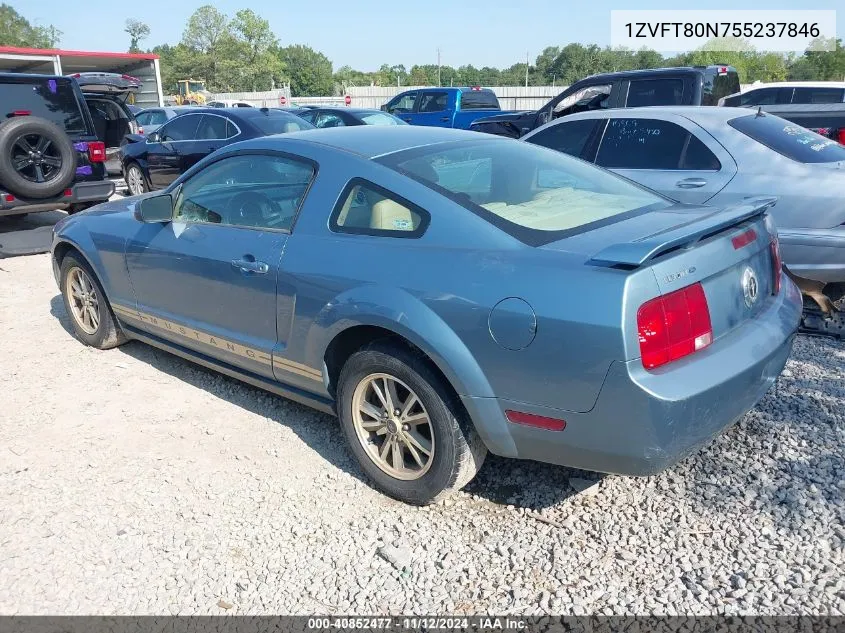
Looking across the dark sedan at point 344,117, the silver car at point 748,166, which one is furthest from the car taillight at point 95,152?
the silver car at point 748,166

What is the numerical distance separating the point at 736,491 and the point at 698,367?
0.90 meters

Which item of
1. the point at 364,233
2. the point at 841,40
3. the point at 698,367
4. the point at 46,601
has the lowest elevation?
the point at 46,601

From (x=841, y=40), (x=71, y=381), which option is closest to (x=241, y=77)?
(x=841, y=40)

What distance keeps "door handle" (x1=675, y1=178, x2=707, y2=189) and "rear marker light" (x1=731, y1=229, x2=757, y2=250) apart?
2.36m

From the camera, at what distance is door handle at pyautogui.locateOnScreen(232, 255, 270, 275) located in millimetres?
3374

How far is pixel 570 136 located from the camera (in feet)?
20.0

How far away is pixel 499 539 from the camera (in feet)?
9.28

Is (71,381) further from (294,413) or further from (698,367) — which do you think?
(698,367)

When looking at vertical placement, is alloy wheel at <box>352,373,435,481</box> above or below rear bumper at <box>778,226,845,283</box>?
below

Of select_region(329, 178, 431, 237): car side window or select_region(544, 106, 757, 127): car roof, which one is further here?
select_region(544, 106, 757, 127): car roof

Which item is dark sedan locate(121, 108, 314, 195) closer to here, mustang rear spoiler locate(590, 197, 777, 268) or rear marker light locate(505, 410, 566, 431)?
mustang rear spoiler locate(590, 197, 777, 268)

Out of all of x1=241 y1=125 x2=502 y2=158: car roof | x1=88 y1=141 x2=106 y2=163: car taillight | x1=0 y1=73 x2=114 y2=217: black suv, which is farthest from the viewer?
x1=88 y1=141 x2=106 y2=163: car taillight

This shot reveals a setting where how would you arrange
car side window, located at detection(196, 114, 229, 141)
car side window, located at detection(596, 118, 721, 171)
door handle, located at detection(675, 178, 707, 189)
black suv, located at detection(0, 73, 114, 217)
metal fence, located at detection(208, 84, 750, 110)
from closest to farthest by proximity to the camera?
door handle, located at detection(675, 178, 707, 189) → car side window, located at detection(596, 118, 721, 171) → black suv, located at detection(0, 73, 114, 217) → car side window, located at detection(196, 114, 229, 141) → metal fence, located at detection(208, 84, 750, 110)

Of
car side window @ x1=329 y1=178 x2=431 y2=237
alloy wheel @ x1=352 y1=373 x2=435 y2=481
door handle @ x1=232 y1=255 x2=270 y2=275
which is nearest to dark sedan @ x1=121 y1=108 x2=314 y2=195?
door handle @ x1=232 y1=255 x2=270 y2=275
